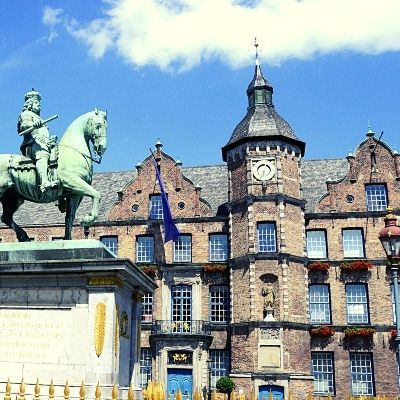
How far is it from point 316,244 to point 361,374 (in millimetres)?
7779

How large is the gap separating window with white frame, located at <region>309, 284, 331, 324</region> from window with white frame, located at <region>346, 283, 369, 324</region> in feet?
3.84

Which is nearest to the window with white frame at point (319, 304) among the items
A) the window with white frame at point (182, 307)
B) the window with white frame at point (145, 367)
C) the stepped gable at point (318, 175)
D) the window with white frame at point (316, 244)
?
the window with white frame at point (316, 244)

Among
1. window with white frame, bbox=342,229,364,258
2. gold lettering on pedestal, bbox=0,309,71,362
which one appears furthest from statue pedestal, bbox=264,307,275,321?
gold lettering on pedestal, bbox=0,309,71,362

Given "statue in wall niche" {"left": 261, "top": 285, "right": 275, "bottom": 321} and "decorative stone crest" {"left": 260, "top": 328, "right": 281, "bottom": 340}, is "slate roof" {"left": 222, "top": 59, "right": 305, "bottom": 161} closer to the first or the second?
"statue in wall niche" {"left": 261, "top": 285, "right": 275, "bottom": 321}

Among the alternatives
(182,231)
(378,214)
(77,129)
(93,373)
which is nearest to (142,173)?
(182,231)

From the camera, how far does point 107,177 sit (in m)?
41.4

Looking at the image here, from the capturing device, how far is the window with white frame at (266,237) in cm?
3130

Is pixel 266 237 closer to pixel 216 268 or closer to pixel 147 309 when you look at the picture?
pixel 216 268

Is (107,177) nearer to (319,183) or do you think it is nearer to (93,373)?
(319,183)

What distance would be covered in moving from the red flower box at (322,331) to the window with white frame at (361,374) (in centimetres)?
178

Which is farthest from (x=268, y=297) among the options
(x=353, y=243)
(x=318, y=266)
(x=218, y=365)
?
(x=353, y=243)

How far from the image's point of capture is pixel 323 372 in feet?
101

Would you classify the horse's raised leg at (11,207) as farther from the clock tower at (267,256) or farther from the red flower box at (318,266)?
the red flower box at (318,266)

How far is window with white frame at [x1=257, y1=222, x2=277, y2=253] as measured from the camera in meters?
31.3
